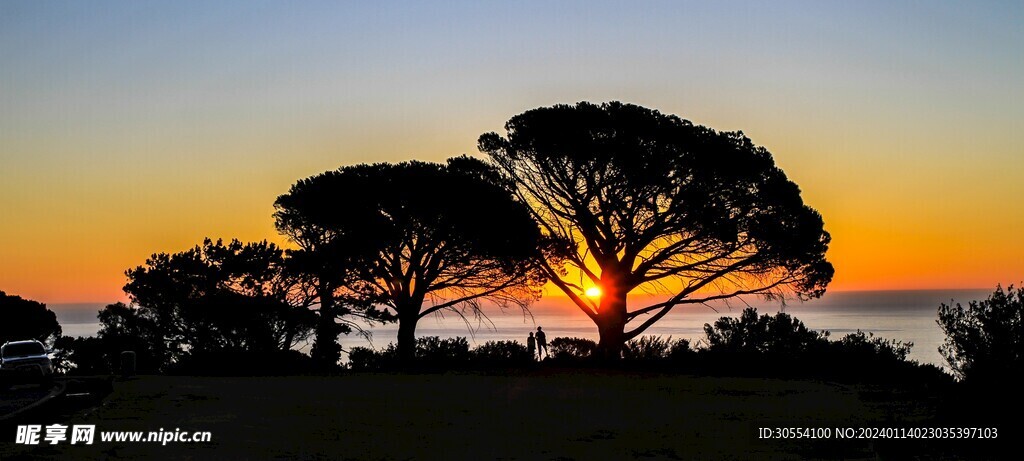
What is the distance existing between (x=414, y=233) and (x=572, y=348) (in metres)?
7.98

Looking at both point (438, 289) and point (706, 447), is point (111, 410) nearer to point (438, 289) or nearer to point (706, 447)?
point (706, 447)

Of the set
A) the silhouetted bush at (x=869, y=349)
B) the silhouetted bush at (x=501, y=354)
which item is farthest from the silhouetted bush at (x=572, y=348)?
the silhouetted bush at (x=869, y=349)

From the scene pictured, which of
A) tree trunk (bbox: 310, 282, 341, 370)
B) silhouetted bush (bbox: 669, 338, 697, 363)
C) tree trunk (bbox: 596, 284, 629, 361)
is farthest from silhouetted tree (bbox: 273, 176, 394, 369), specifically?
silhouetted bush (bbox: 669, 338, 697, 363)

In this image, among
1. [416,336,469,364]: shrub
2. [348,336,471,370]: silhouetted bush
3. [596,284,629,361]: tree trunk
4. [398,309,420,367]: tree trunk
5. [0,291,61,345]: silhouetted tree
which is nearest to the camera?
[348,336,471,370]: silhouetted bush

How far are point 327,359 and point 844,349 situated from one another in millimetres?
18285

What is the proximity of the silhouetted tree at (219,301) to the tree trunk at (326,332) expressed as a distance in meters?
0.71

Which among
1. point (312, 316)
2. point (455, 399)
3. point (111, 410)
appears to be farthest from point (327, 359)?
point (111, 410)

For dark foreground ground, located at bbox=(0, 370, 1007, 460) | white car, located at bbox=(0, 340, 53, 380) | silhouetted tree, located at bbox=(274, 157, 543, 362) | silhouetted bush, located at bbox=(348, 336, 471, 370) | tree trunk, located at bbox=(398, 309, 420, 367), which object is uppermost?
→ silhouetted tree, located at bbox=(274, 157, 543, 362)

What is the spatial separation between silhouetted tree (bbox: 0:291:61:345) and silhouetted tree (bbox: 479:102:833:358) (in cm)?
2977

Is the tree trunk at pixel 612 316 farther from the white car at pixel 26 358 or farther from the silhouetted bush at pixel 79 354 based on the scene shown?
the silhouetted bush at pixel 79 354

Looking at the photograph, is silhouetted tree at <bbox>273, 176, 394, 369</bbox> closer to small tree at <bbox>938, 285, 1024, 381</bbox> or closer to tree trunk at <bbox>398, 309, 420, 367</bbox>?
tree trunk at <bbox>398, 309, 420, 367</bbox>

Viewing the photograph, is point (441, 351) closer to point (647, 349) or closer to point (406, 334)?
point (406, 334)

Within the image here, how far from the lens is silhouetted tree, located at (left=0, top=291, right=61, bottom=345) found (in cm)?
5197

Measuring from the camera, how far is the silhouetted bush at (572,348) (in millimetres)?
38562
